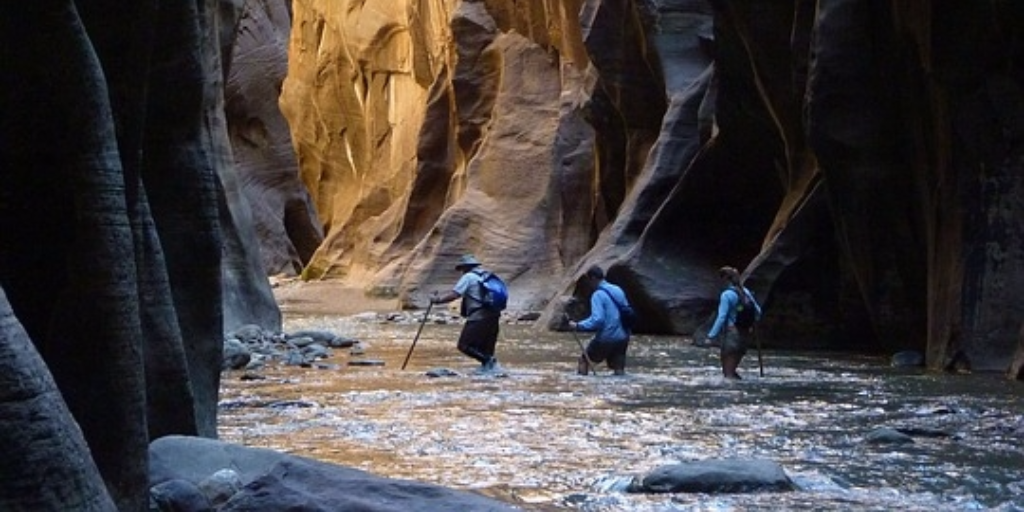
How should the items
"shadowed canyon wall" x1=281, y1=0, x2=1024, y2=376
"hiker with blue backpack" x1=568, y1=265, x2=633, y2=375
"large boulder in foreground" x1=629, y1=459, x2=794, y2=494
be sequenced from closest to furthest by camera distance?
"large boulder in foreground" x1=629, y1=459, x2=794, y2=494 → "hiker with blue backpack" x1=568, y1=265, x2=633, y2=375 → "shadowed canyon wall" x1=281, y1=0, x2=1024, y2=376

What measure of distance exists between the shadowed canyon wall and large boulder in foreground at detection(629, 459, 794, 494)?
8889 mm

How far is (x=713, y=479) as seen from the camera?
9.00m

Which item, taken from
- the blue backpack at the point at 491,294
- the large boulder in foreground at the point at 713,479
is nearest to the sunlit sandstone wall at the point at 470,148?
the blue backpack at the point at 491,294

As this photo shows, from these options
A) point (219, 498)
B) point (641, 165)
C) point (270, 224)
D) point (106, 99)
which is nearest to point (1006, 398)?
point (219, 498)

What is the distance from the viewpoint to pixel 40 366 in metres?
4.80

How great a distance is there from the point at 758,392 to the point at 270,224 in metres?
36.7

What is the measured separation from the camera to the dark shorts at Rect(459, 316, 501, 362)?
1855 centimetres

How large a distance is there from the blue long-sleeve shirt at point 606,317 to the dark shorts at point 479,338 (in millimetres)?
1166

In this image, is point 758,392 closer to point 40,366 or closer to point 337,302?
point 40,366

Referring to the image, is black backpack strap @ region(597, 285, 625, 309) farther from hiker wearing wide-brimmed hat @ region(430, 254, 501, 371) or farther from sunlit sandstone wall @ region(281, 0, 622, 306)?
sunlit sandstone wall @ region(281, 0, 622, 306)

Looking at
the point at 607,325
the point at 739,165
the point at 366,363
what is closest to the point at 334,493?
the point at 607,325

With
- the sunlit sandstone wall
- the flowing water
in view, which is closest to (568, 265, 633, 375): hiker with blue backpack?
the flowing water

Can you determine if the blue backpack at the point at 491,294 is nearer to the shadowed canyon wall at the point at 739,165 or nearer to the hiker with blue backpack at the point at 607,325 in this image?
the hiker with blue backpack at the point at 607,325

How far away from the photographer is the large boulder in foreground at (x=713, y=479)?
894cm
